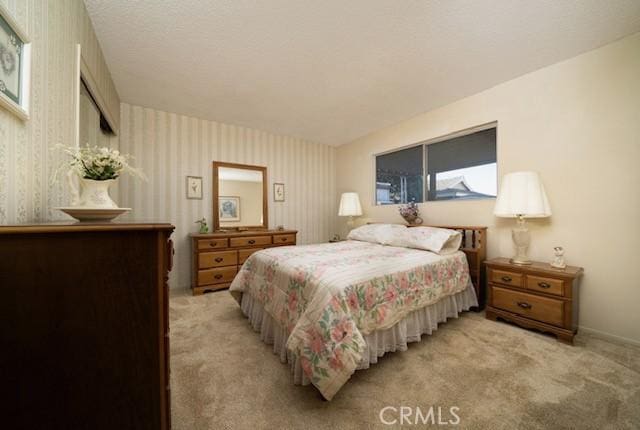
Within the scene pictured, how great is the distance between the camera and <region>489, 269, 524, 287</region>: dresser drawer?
216 cm

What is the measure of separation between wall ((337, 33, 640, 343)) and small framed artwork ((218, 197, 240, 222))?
3.48 metres

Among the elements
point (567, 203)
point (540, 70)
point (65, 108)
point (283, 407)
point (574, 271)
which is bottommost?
point (283, 407)

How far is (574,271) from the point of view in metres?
1.96

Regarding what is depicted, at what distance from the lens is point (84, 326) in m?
0.70

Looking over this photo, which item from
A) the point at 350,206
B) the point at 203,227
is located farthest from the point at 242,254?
the point at 350,206

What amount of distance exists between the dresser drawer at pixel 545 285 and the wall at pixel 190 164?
3289 millimetres

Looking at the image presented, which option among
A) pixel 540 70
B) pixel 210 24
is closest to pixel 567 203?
pixel 540 70

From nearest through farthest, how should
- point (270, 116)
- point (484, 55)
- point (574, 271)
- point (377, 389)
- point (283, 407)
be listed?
point (283, 407) → point (377, 389) → point (574, 271) → point (484, 55) → point (270, 116)

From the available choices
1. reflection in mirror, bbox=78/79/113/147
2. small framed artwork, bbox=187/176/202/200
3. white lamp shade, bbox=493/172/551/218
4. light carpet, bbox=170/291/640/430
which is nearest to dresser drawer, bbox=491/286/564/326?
light carpet, bbox=170/291/640/430

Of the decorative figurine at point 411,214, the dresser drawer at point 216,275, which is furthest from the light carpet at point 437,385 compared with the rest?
the decorative figurine at point 411,214

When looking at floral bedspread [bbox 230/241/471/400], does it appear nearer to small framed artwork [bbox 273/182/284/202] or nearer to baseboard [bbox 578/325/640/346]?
baseboard [bbox 578/325/640/346]

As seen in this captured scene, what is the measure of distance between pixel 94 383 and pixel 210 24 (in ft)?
7.40

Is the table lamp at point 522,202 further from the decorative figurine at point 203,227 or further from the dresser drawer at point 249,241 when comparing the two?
the decorative figurine at point 203,227

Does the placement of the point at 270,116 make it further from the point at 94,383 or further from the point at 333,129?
the point at 94,383
